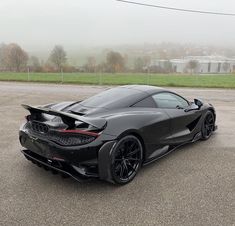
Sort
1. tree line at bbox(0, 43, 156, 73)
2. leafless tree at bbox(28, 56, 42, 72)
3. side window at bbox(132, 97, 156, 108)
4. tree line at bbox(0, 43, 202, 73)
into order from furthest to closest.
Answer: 1. tree line at bbox(0, 43, 156, 73)
2. tree line at bbox(0, 43, 202, 73)
3. leafless tree at bbox(28, 56, 42, 72)
4. side window at bbox(132, 97, 156, 108)

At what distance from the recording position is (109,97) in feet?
14.9

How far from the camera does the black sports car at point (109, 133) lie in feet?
11.2

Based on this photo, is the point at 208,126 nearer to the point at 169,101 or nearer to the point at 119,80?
the point at 169,101

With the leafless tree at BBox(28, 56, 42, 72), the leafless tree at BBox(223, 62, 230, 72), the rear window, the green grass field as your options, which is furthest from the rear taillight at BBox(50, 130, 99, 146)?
the leafless tree at BBox(223, 62, 230, 72)

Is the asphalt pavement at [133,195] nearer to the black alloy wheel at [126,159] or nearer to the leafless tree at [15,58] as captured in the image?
the black alloy wheel at [126,159]

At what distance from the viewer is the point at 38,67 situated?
3716 centimetres

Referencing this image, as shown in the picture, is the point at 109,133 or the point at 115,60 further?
the point at 115,60

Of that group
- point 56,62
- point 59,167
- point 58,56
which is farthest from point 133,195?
point 58,56

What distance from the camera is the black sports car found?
3412 millimetres

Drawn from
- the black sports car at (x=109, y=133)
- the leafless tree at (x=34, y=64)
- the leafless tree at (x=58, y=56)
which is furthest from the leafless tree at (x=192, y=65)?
the black sports car at (x=109, y=133)

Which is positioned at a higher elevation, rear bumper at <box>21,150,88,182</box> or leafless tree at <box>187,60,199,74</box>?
leafless tree at <box>187,60,199,74</box>

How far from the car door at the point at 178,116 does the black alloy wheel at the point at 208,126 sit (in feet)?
1.16

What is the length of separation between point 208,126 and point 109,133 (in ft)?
9.74

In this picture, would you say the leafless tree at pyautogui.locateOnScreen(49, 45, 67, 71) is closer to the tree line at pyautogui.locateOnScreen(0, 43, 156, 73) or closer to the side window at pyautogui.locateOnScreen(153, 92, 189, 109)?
the tree line at pyautogui.locateOnScreen(0, 43, 156, 73)
